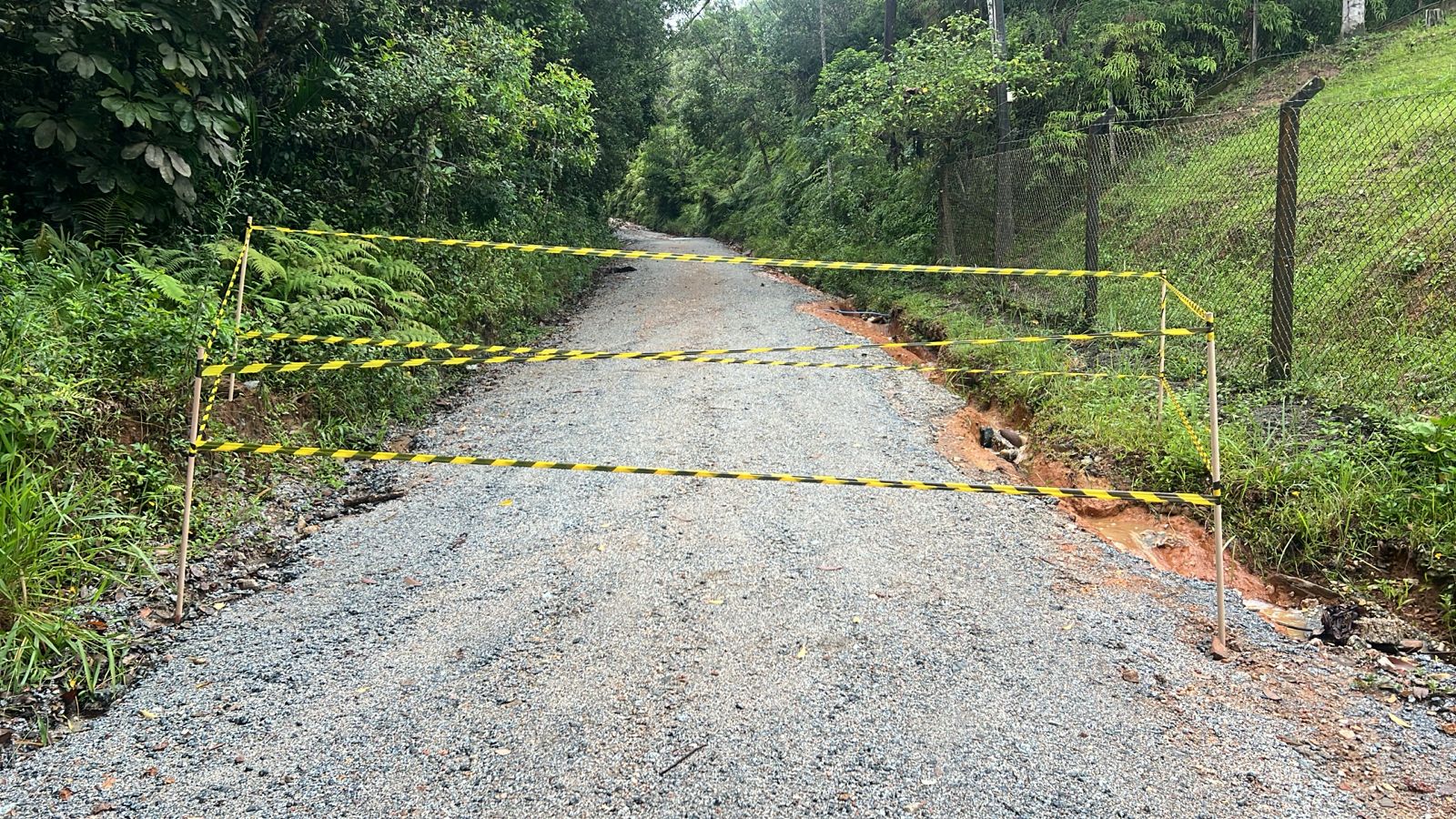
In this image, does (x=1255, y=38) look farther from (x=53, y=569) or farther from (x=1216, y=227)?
(x=53, y=569)

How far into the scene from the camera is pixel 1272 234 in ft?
24.2

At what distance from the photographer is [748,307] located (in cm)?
1234

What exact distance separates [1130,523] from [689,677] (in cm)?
292

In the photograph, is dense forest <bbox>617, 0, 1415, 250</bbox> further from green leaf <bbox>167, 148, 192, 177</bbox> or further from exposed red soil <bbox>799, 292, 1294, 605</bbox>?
green leaf <bbox>167, 148, 192, 177</bbox>

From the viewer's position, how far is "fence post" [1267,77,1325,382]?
545 centimetres

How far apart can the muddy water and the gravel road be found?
23cm

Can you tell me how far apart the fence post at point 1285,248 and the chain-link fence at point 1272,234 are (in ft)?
0.04

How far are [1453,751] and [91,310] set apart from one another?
6.21m

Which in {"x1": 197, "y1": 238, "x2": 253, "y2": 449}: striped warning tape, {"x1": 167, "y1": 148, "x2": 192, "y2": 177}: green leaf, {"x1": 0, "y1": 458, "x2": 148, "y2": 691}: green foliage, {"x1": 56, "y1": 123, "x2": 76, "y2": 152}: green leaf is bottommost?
{"x1": 0, "y1": 458, "x2": 148, "y2": 691}: green foliage

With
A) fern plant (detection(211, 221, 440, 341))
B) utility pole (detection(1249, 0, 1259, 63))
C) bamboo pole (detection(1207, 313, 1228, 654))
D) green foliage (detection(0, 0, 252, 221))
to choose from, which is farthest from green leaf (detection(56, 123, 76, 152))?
utility pole (detection(1249, 0, 1259, 63))

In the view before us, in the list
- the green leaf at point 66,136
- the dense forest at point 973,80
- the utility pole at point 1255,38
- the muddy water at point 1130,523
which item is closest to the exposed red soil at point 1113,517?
the muddy water at point 1130,523

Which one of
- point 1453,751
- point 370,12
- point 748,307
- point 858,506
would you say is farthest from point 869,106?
point 1453,751

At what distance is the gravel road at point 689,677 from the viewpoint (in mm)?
2457

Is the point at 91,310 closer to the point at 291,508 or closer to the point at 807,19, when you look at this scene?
the point at 291,508
